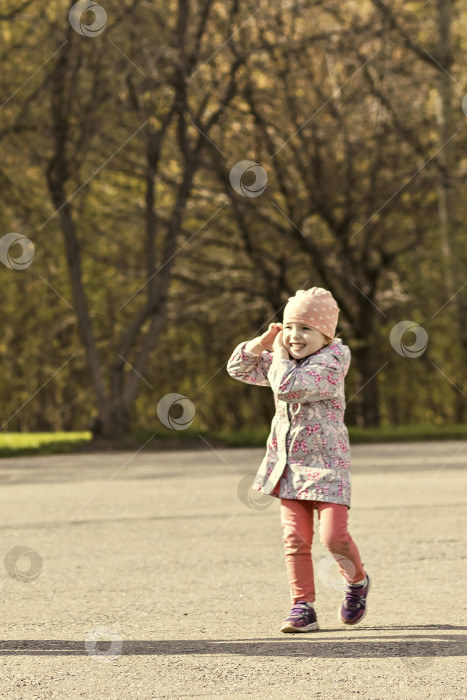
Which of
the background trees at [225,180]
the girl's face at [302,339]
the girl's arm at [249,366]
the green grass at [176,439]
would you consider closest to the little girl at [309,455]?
the girl's face at [302,339]

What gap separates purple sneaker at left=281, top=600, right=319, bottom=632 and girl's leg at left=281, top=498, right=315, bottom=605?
0.13 feet

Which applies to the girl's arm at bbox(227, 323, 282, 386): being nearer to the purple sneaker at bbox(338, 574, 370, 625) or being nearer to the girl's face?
the girl's face

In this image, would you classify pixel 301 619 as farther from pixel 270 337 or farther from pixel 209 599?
pixel 270 337

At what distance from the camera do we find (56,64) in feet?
60.4

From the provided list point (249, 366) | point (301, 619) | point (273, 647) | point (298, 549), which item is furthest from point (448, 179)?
point (273, 647)

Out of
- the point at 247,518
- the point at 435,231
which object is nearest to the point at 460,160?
the point at 435,231

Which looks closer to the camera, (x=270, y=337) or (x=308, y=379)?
(x=308, y=379)

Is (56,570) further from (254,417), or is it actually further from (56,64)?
(254,417)

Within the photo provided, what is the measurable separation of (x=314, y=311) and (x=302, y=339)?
135 millimetres

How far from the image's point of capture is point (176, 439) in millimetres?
18203

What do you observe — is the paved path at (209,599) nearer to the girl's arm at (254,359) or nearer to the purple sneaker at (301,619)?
the purple sneaker at (301,619)

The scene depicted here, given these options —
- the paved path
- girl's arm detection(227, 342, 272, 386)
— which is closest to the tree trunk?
the paved path

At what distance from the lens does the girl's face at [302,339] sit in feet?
17.8

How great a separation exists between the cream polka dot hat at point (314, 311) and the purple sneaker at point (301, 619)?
1.18m
